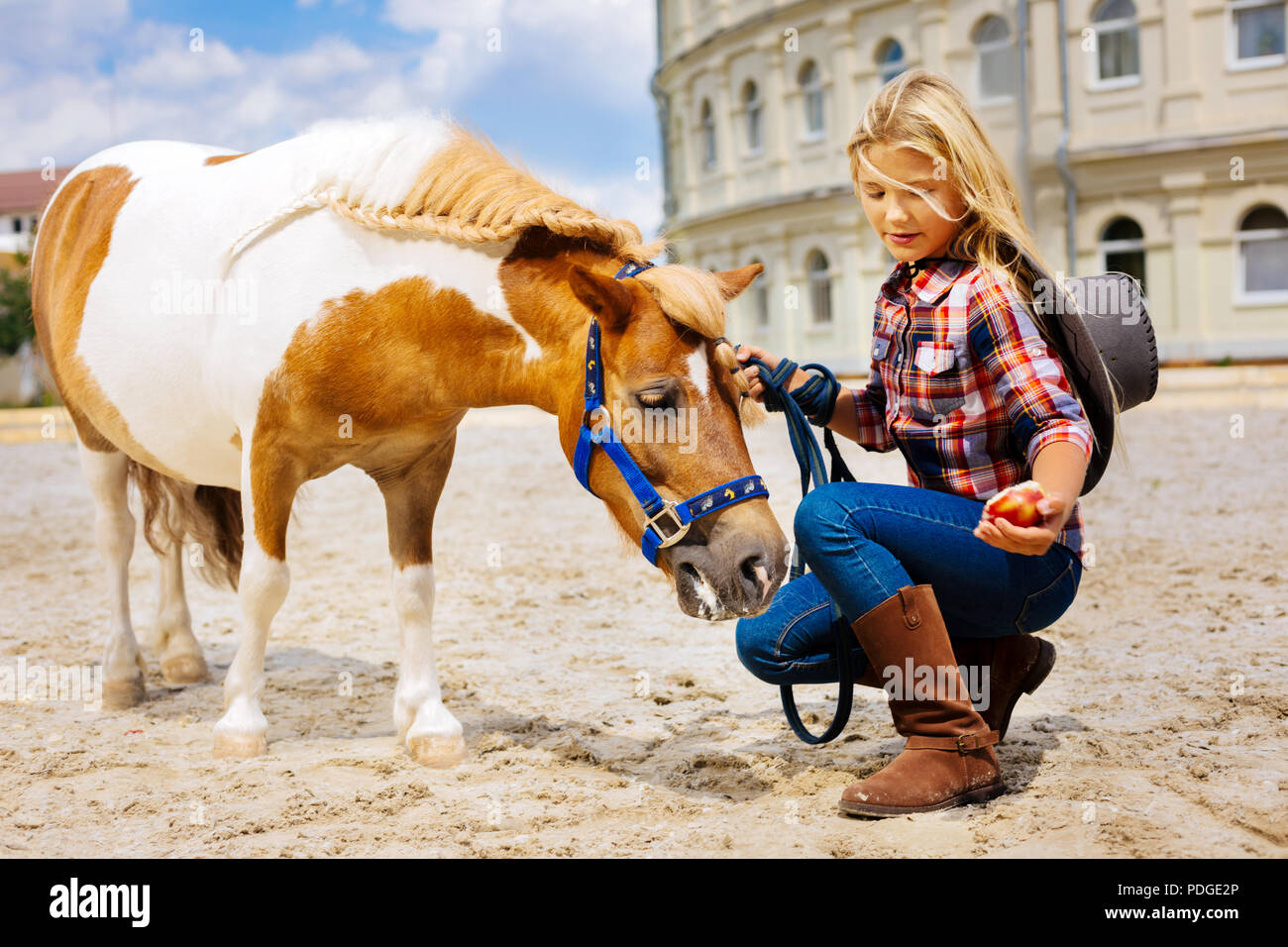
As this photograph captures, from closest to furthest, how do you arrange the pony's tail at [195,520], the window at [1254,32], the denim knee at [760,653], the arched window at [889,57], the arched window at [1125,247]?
1. the denim knee at [760,653]
2. the pony's tail at [195,520]
3. the window at [1254,32]
4. the arched window at [1125,247]
5. the arched window at [889,57]

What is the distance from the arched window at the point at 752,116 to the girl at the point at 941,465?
80.1 ft

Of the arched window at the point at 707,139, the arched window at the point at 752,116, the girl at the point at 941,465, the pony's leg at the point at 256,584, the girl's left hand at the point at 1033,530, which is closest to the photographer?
the girl's left hand at the point at 1033,530

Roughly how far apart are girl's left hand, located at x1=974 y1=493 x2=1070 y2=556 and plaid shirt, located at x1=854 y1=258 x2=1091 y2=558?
0.78 ft

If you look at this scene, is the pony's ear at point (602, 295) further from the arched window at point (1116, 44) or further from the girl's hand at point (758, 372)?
the arched window at point (1116, 44)

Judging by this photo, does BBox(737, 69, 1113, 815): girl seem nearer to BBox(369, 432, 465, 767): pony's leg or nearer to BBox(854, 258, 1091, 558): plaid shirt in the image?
BBox(854, 258, 1091, 558): plaid shirt

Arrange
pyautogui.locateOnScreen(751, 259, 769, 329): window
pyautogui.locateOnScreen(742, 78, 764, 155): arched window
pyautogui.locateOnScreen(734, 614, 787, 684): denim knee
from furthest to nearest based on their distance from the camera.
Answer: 1. pyautogui.locateOnScreen(751, 259, 769, 329): window
2. pyautogui.locateOnScreen(742, 78, 764, 155): arched window
3. pyautogui.locateOnScreen(734, 614, 787, 684): denim knee

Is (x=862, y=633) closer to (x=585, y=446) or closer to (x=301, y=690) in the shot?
(x=585, y=446)

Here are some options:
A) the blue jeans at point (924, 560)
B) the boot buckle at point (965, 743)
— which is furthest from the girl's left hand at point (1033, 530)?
the boot buckle at point (965, 743)

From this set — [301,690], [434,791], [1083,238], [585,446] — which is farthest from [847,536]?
[1083,238]

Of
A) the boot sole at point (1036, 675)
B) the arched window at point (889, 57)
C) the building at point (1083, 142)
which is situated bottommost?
the boot sole at point (1036, 675)

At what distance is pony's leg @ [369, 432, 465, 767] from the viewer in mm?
3641

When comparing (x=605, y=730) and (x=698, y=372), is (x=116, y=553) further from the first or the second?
(x=698, y=372)

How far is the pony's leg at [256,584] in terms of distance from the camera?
133 inches

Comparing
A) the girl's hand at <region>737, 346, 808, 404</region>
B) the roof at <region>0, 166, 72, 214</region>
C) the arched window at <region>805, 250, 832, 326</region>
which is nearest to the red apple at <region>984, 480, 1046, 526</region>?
the girl's hand at <region>737, 346, 808, 404</region>
